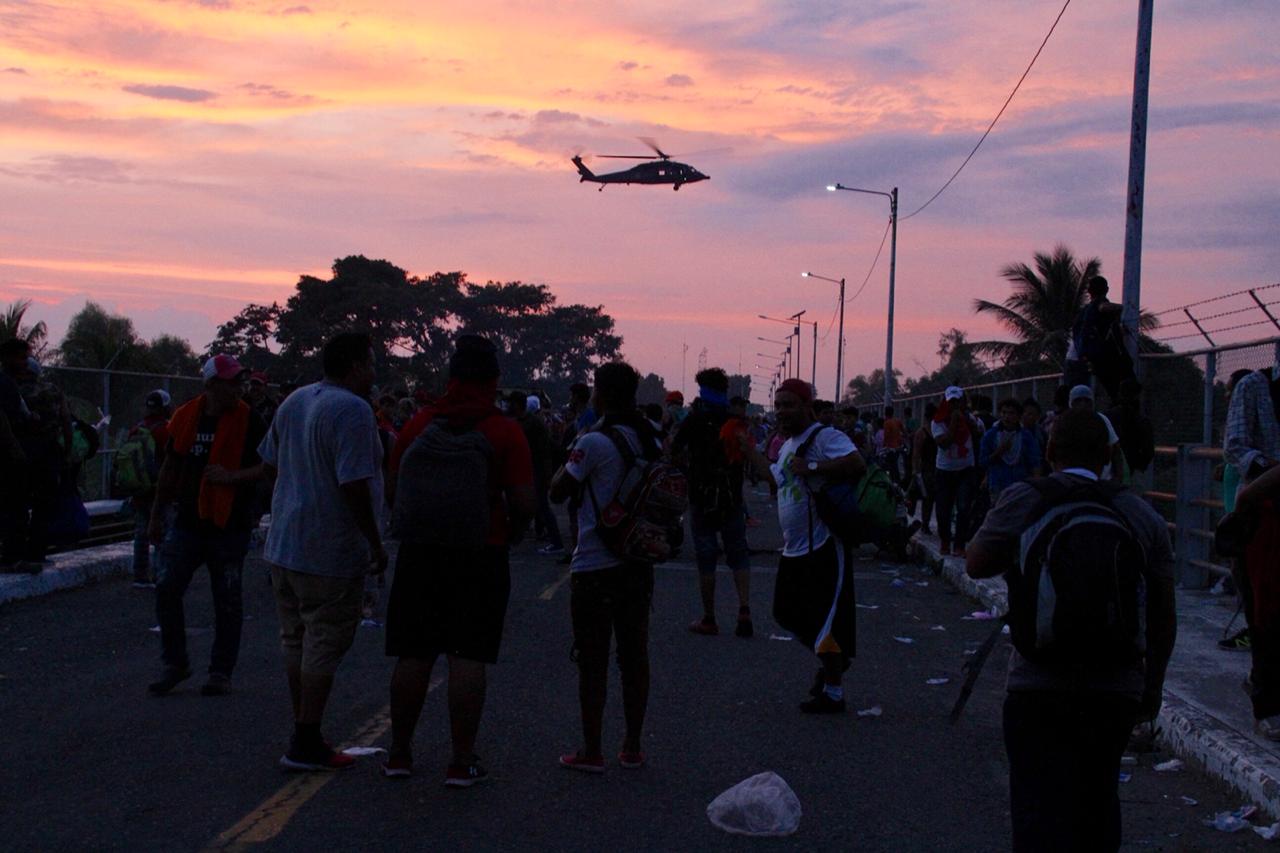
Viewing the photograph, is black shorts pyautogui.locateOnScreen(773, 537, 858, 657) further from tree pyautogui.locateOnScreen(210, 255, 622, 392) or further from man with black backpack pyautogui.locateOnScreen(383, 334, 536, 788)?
tree pyautogui.locateOnScreen(210, 255, 622, 392)

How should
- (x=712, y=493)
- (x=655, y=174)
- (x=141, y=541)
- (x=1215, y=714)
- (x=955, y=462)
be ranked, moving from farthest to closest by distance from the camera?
(x=655, y=174) → (x=955, y=462) → (x=141, y=541) → (x=712, y=493) → (x=1215, y=714)

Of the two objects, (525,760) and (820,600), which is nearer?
(525,760)

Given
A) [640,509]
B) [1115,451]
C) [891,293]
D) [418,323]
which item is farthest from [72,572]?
[418,323]

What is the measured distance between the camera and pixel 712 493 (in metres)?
10.7

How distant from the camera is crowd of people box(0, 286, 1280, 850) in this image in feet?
12.8

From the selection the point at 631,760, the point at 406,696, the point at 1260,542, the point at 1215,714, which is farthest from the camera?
the point at 1215,714

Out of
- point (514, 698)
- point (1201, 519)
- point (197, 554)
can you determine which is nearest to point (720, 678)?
point (514, 698)

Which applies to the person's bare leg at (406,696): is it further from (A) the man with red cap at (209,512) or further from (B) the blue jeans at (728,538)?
(B) the blue jeans at (728,538)

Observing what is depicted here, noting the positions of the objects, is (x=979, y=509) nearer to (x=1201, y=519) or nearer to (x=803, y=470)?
(x=1201, y=519)

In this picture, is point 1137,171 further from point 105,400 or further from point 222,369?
point 105,400

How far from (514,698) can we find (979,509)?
954 centimetres

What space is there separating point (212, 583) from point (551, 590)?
5592 mm

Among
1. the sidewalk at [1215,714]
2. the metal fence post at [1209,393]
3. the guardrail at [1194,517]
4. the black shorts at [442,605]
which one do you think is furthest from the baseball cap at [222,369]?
the guardrail at [1194,517]

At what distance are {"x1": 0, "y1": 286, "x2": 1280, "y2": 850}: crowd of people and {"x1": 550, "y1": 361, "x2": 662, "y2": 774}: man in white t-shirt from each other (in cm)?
1
